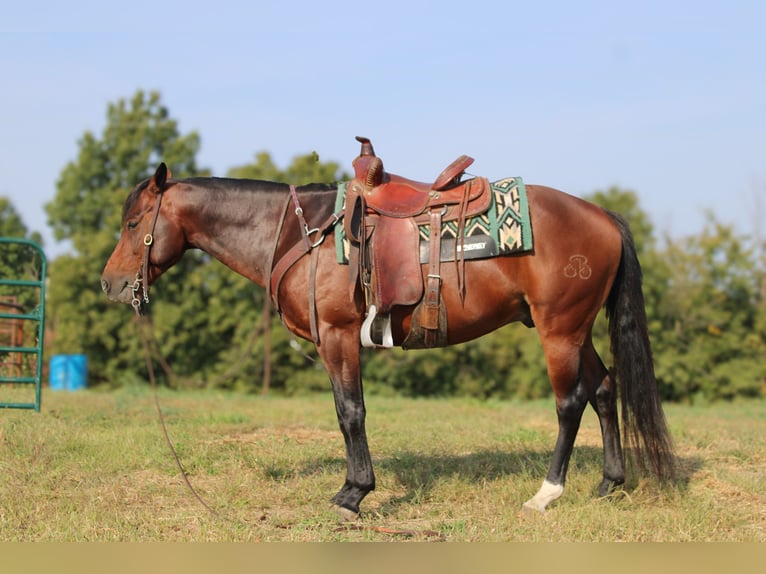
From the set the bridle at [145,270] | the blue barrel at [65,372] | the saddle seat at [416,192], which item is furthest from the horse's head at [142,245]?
the blue barrel at [65,372]

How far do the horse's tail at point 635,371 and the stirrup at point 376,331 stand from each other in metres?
1.65

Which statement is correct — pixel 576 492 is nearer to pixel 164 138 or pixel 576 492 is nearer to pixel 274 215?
pixel 274 215

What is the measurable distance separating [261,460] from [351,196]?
2460mm

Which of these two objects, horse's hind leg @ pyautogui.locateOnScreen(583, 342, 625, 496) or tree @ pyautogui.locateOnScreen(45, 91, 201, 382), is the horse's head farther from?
tree @ pyautogui.locateOnScreen(45, 91, 201, 382)

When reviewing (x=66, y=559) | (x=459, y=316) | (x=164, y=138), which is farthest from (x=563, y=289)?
(x=164, y=138)

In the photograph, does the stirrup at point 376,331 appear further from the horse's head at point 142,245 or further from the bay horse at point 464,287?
the horse's head at point 142,245

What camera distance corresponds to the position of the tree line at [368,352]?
24047 mm

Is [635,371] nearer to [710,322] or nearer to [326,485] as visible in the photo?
[326,485]

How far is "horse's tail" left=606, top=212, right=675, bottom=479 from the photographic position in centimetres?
518

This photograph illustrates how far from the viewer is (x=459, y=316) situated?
4977mm

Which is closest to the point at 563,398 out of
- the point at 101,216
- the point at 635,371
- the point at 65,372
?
the point at 635,371

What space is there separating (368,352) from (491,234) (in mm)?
19844

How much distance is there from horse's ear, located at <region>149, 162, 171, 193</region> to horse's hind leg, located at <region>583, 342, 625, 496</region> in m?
3.29

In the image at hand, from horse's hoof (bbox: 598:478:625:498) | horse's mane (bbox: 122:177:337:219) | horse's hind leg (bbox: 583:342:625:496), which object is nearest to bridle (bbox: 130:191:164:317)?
horse's mane (bbox: 122:177:337:219)
